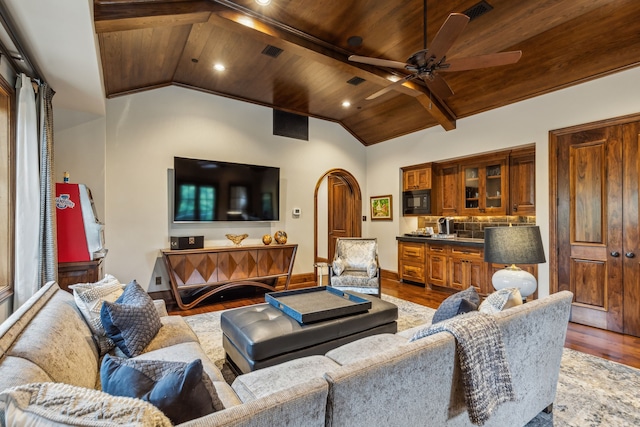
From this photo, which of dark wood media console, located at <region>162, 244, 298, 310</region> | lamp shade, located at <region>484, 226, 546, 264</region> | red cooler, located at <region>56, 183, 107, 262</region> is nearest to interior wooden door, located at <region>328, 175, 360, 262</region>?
dark wood media console, located at <region>162, 244, 298, 310</region>

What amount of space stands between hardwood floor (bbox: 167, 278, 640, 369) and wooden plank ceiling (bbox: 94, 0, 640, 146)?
2.89 meters

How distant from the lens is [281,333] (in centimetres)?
218

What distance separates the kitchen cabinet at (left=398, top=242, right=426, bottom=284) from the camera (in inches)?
219

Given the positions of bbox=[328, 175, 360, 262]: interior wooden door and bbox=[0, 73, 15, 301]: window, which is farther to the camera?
bbox=[328, 175, 360, 262]: interior wooden door

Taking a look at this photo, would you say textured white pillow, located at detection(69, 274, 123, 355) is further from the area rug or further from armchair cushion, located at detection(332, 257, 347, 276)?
armchair cushion, located at detection(332, 257, 347, 276)

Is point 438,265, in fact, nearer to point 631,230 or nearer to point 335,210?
point 631,230

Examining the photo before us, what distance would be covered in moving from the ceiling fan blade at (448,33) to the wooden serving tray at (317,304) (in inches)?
86.0

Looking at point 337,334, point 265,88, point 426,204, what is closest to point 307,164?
point 265,88

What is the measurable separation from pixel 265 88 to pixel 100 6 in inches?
96.6

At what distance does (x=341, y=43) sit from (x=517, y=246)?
2.80 meters

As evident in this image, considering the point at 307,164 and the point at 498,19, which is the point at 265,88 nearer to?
the point at 307,164

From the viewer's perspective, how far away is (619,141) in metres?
3.44

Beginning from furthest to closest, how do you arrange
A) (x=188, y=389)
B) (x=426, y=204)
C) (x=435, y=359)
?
1. (x=426, y=204)
2. (x=435, y=359)
3. (x=188, y=389)

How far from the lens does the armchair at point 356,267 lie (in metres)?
4.25
